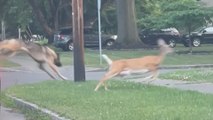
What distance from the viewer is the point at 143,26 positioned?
51.8 m

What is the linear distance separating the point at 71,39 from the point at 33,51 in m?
39.6

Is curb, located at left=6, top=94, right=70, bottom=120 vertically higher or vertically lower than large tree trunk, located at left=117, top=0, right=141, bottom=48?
higher

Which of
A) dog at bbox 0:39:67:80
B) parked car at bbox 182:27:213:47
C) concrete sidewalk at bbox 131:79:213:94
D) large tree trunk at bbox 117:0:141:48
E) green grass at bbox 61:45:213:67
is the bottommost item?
parked car at bbox 182:27:213:47

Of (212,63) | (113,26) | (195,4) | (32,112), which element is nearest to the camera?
(32,112)

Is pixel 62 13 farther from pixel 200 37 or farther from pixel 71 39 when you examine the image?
pixel 200 37

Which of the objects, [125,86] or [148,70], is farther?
[125,86]

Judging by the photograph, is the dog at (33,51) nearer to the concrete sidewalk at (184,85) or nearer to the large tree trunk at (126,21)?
the concrete sidewalk at (184,85)

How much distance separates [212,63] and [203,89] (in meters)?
16.3

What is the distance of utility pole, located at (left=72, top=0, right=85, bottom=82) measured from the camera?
17.0 m

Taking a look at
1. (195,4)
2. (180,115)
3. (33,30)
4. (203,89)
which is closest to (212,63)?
(195,4)

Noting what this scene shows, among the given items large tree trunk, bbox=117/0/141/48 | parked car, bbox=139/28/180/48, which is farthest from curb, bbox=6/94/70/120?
parked car, bbox=139/28/180/48

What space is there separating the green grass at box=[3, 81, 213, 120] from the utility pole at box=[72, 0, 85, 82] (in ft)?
4.42

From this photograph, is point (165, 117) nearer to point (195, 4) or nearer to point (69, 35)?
point (195, 4)

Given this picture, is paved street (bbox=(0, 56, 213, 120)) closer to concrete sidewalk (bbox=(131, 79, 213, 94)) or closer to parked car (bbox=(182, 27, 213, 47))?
concrete sidewalk (bbox=(131, 79, 213, 94))
